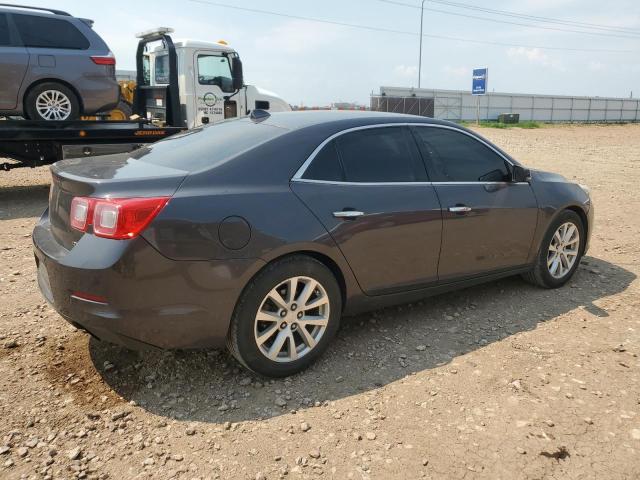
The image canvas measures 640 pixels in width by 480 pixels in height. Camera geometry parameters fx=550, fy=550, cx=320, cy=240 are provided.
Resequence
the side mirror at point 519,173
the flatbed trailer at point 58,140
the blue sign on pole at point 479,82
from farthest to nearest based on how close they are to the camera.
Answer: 1. the blue sign on pole at point 479,82
2. the flatbed trailer at point 58,140
3. the side mirror at point 519,173

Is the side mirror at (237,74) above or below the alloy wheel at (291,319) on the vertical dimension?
above

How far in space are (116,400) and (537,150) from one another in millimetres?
18999

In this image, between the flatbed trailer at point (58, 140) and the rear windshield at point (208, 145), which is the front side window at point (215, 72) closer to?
the flatbed trailer at point (58, 140)

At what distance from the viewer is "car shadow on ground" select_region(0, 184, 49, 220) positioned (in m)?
7.68

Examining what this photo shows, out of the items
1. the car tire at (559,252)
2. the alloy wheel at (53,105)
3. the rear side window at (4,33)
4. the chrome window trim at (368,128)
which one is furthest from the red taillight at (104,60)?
the car tire at (559,252)

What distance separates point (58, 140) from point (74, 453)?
6776 millimetres

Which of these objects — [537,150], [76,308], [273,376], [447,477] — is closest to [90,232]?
[76,308]

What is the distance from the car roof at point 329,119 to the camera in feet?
11.9

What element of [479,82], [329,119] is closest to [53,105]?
[329,119]

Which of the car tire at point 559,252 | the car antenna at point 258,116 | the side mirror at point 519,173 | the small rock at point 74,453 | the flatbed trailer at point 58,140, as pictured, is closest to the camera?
the small rock at point 74,453

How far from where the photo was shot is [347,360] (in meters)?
3.56

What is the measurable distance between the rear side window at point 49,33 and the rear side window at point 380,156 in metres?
7.08

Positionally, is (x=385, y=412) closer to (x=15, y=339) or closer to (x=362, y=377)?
(x=362, y=377)

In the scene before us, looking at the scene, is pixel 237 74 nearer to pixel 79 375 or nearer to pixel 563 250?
pixel 563 250
